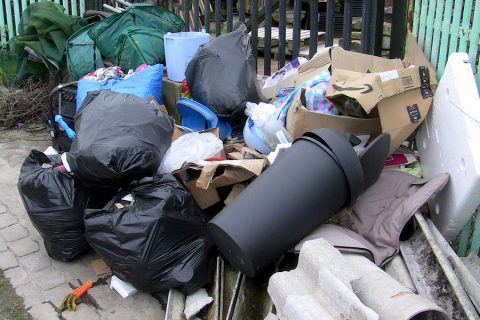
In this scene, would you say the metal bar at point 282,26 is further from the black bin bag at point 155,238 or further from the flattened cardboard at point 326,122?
the black bin bag at point 155,238

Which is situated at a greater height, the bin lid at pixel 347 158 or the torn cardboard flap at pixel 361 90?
the torn cardboard flap at pixel 361 90

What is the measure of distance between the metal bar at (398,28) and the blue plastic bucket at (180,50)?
4.88 feet

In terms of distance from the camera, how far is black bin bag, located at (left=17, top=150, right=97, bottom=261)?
2883 mm

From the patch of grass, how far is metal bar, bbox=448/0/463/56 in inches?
107

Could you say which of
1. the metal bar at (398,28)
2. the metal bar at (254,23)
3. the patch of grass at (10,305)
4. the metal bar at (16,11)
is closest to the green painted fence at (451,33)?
the metal bar at (398,28)

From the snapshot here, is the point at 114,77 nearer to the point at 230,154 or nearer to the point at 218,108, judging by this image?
the point at 218,108

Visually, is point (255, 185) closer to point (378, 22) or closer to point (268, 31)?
point (378, 22)

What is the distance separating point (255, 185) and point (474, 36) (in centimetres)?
144

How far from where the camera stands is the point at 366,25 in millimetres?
3861

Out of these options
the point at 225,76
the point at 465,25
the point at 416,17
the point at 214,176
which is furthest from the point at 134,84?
the point at 465,25

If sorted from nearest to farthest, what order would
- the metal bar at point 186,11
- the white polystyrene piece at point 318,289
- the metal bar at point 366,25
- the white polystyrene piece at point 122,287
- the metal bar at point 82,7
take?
1. the white polystyrene piece at point 318,289
2. the white polystyrene piece at point 122,287
3. the metal bar at point 366,25
4. the metal bar at point 186,11
5. the metal bar at point 82,7

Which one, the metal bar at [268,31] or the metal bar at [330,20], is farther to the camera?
the metal bar at [268,31]

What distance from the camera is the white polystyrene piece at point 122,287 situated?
2771 mm

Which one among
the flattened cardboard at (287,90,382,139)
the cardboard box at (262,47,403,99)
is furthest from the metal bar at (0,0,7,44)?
the flattened cardboard at (287,90,382,139)
